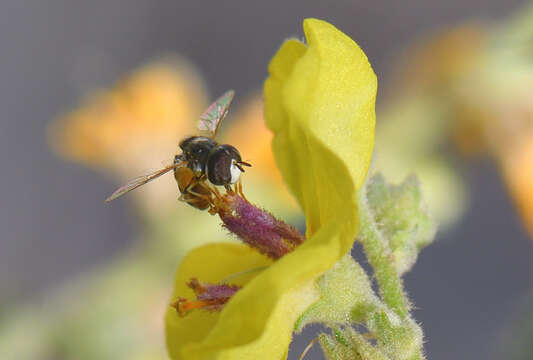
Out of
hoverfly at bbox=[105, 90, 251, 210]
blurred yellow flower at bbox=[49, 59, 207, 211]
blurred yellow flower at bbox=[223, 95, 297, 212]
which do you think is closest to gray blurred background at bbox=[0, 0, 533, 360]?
blurred yellow flower at bbox=[49, 59, 207, 211]

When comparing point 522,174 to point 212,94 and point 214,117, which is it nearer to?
point 214,117

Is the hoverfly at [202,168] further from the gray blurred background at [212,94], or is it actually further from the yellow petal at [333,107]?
the gray blurred background at [212,94]

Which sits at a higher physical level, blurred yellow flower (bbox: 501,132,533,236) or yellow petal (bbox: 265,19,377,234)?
blurred yellow flower (bbox: 501,132,533,236)

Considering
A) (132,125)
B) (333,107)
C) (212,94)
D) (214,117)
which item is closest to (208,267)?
(214,117)

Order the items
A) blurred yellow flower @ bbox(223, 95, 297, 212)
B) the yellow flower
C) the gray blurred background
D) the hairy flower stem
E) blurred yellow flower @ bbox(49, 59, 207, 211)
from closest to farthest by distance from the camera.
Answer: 1. the yellow flower
2. the hairy flower stem
3. blurred yellow flower @ bbox(223, 95, 297, 212)
4. blurred yellow flower @ bbox(49, 59, 207, 211)
5. the gray blurred background

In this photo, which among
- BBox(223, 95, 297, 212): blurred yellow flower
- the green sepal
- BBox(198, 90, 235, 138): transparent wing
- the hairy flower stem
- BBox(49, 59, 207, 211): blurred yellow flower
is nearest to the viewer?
the hairy flower stem

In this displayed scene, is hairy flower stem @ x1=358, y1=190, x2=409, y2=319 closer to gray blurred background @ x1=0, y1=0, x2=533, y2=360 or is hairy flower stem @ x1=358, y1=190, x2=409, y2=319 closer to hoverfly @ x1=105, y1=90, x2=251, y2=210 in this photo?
hoverfly @ x1=105, y1=90, x2=251, y2=210
